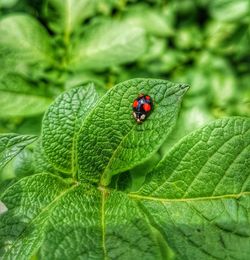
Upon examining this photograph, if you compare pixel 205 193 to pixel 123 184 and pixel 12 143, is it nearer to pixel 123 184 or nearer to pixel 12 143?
pixel 123 184

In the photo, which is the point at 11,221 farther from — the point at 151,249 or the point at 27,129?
the point at 27,129

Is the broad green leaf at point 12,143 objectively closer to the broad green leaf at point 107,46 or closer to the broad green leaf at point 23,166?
the broad green leaf at point 23,166

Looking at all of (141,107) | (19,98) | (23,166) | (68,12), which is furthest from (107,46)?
(141,107)

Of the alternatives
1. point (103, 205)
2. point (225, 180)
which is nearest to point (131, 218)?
point (103, 205)

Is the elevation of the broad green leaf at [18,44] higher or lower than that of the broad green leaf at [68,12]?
lower

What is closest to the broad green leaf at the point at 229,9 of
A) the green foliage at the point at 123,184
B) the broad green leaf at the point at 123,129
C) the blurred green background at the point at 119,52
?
the blurred green background at the point at 119,52

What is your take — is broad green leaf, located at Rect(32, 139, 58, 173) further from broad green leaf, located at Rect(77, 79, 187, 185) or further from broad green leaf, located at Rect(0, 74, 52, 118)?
broad green leaf, located at Rect(0, 74, 52, 118)
